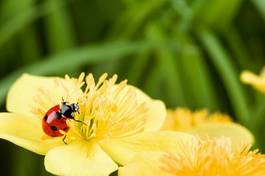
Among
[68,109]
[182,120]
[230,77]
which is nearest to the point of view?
[68,109]

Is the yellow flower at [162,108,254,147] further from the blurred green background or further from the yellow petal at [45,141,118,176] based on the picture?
the blurred green background

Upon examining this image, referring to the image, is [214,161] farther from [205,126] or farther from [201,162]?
[205,126]

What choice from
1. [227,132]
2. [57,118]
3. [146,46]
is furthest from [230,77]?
[57,118]

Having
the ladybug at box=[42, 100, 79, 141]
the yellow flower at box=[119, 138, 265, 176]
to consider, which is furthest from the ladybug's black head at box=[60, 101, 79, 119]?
the yellow flower at box=[119, 138, 265, 176]

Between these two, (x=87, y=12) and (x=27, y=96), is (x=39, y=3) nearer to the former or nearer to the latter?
(x=87, y=12)

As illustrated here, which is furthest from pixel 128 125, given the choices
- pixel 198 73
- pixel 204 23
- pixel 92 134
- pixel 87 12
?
pixel 87 12

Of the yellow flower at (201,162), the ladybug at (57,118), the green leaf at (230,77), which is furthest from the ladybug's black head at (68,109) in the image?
the green leaf at (230,77)

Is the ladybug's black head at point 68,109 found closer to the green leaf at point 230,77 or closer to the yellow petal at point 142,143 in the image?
the yellow petal at point 142,143
